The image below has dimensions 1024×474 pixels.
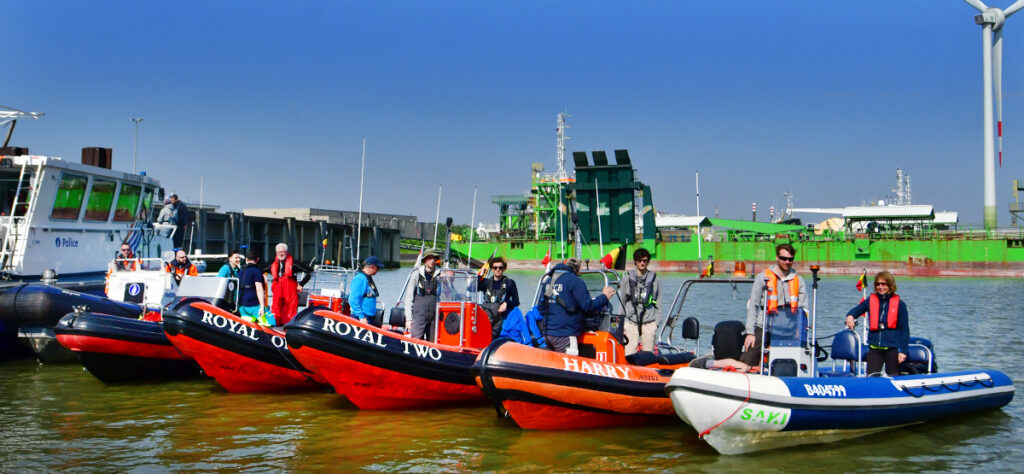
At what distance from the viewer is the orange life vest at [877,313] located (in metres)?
8.35

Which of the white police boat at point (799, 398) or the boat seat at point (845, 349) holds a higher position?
the boat seat at point (845, 349)

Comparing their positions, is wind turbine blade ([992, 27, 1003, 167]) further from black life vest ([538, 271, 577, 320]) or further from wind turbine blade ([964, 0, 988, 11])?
black life vest ([538, 271, 577, 320])

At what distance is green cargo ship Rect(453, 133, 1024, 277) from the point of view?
4547cm

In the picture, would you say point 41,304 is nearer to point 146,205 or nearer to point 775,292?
point 146,205

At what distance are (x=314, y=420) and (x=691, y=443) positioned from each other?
3.89m

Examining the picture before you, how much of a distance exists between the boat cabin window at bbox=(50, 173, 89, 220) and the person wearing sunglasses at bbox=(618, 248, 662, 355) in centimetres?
997

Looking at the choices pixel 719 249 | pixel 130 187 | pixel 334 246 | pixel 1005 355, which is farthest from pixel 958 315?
pixel 334 246

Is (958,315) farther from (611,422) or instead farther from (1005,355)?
(611,422)

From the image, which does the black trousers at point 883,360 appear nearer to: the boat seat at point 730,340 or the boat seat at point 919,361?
the boat seat at point 919,361

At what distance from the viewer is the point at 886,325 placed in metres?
8.41

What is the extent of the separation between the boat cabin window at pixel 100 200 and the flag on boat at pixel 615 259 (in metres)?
9.87

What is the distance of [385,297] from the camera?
27.7m

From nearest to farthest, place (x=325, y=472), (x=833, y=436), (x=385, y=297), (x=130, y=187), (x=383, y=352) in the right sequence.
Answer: (x=325, y=472) < (x=833, y=436) < (x=383, y=352) < (x=130, y=187) < (x=385, y=297)

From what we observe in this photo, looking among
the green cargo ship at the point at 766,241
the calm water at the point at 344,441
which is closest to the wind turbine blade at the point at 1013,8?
the green cargo ship at the point at 766,241
